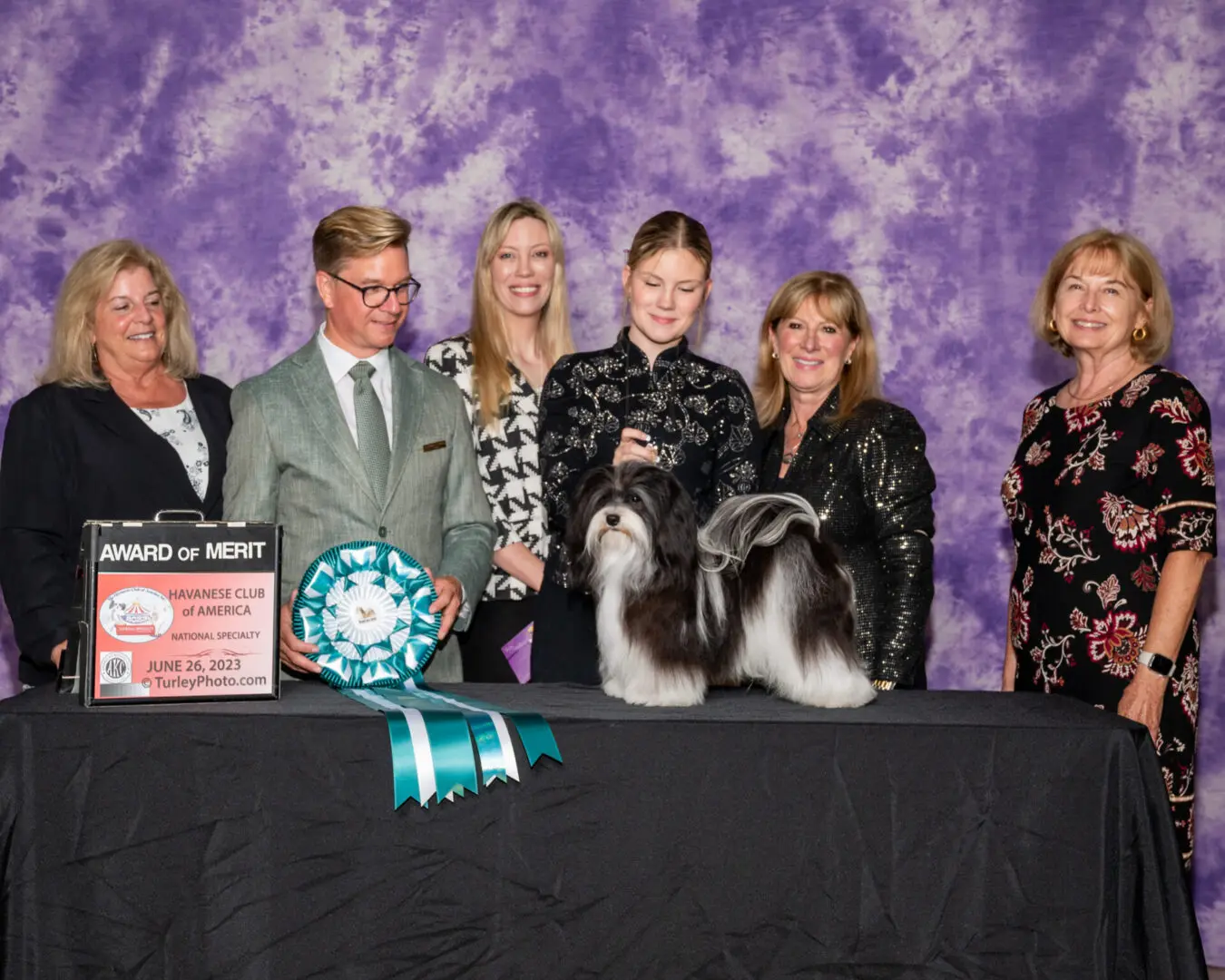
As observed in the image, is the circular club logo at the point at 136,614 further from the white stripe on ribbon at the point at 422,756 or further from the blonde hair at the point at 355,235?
the blonde hair at the point at 355,235

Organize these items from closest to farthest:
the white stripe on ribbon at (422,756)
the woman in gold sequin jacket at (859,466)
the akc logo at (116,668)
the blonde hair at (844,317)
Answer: the white stripe on ribbon at (422,756) < the akc logo at (116,668) < the woman in gold sequin jacket at (859,466) < the blonde hair at (844,317)

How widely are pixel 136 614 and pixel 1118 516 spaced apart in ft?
6.99

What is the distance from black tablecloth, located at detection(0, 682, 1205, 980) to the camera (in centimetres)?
213

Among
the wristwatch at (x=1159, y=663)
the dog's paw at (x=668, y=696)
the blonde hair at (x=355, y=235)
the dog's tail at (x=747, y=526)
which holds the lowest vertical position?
the dog's paw at (x=668, y=696)

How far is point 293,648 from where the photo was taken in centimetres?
253

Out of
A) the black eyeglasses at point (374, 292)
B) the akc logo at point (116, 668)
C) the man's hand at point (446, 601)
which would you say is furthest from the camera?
the black eyeglasses at point (374, 292)

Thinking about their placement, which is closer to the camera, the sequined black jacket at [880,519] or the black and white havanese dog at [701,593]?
the black and white havanese dog at [701,593]

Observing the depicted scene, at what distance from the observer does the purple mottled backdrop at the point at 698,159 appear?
14.3 ft

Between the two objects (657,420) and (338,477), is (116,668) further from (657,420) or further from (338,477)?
(657,420)

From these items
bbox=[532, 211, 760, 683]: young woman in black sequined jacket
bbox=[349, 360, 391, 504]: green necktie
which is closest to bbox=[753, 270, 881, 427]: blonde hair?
bbox=[532, 211, 760, 683]: young woman in black sequined jacket

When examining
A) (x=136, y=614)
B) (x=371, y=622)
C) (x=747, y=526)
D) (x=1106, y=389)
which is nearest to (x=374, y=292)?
(x=371, y=622)

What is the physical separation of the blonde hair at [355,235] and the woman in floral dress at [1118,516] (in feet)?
5.37

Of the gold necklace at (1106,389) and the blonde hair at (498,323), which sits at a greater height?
the blonde hair at (498,323)

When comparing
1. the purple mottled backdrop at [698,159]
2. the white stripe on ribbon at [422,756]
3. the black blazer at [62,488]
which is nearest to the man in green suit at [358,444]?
the black blazer at [62,488]
